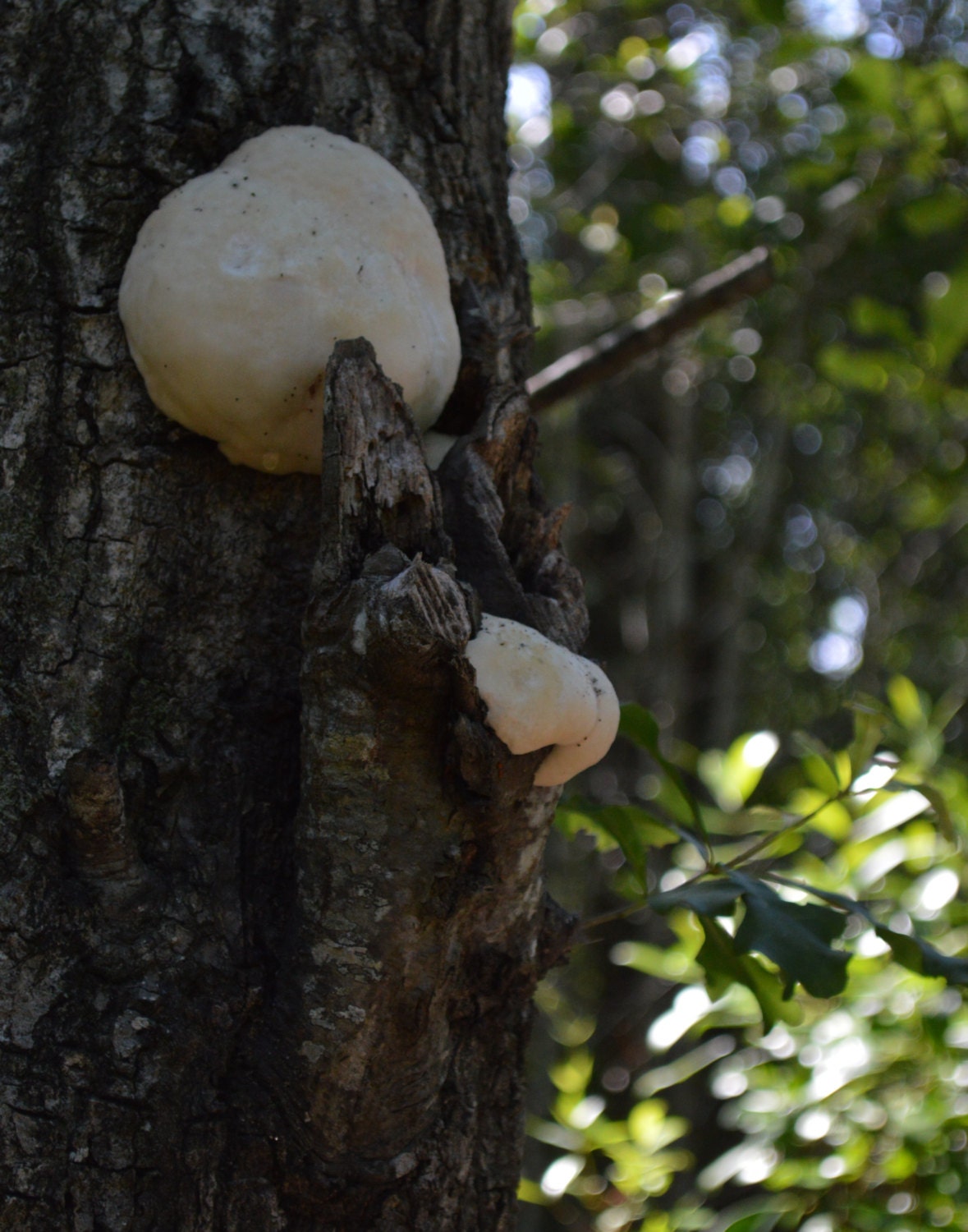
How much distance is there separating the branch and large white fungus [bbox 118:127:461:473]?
84 cm

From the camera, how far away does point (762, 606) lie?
21.4 feet

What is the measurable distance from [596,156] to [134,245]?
13.6 feet

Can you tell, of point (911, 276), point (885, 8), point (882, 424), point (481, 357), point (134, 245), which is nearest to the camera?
point (134, 245)

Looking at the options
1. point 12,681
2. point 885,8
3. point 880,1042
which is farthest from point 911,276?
point 12,681

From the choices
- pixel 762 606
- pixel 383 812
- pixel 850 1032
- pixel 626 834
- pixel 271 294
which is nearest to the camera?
pixel 383 812

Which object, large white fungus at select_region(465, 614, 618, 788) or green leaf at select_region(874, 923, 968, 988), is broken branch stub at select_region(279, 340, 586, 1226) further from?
green leaf at select_region(874, 923, 968, 988)

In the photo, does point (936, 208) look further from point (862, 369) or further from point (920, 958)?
point (920, 958)

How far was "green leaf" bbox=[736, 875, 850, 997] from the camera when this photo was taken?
1042mm

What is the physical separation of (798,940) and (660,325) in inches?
47.6

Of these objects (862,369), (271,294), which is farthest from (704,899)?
(862,369)

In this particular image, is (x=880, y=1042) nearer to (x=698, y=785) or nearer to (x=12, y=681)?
(x=12, y=681)

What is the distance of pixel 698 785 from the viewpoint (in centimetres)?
568

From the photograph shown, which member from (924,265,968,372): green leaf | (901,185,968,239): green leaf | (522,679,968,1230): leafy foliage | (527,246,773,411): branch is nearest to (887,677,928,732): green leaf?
(522,679,968,1230): leafy foliage

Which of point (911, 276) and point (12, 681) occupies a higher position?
point (12, 681)
